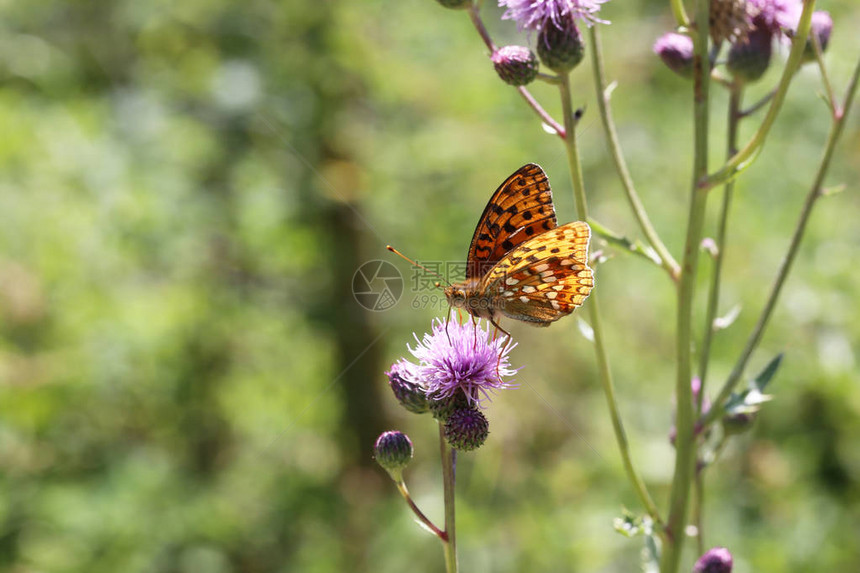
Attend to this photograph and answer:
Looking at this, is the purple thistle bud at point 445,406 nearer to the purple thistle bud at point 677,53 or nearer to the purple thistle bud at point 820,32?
the purple thistle bud at point 677,53

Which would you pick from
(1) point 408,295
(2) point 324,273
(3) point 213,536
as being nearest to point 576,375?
(1) point 408,295

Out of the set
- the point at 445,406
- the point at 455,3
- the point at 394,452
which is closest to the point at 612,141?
the point at 455,3

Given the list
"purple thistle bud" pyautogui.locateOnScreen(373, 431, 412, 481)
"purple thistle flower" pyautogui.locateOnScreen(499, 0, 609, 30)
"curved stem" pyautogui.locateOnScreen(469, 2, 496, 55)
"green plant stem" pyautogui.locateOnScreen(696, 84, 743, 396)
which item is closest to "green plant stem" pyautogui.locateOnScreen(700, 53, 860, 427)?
"green plant stem" pyautogui.locateOnScreen(696, 84, 743, 396)

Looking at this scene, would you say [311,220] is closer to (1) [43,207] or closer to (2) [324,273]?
(2) [324,273]

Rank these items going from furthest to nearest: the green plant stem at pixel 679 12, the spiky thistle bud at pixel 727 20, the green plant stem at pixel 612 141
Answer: the spiky thistle bud at pixel 727 20 → the green plant stem at pixel 612 141 → the green plant stem at pixel 679 12

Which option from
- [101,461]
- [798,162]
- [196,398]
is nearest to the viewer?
[101,461]

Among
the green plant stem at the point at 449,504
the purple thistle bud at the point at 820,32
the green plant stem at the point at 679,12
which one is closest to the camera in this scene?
the green plant stem at the point at 449,504

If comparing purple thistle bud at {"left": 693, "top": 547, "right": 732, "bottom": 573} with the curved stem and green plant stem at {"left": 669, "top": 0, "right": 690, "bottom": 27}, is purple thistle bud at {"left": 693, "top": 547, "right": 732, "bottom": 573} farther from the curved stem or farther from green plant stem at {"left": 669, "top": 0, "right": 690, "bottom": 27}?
the curved stem

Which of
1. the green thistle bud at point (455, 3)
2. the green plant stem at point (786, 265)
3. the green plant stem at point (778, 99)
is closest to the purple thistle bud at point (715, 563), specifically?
the green plant stem at point (786, 265)
